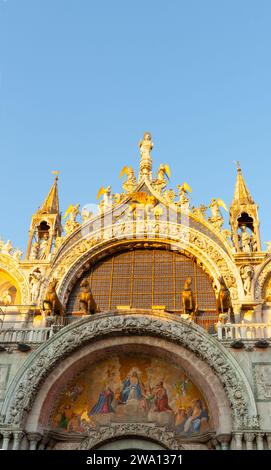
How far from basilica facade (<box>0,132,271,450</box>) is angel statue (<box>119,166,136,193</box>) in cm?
104

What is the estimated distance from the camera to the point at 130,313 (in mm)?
15891

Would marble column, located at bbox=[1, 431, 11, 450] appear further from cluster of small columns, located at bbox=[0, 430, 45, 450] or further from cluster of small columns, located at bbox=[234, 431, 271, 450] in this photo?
cluster of small columns, located at bbox=[234, 431, 271, 450]

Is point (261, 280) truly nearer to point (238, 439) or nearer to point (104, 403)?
point (238, 439)

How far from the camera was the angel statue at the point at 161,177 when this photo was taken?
72.9 feet

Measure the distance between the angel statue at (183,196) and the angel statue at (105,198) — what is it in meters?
2.81

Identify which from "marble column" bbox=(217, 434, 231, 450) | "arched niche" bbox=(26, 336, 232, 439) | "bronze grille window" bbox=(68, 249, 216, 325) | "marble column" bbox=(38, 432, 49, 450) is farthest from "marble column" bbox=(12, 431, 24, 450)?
"bronze grille window" bbox=(68, 249, 216, 325)

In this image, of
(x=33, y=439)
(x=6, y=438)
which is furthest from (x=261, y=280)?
(x=6, y=438)

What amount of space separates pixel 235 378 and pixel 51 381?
5.13 meters

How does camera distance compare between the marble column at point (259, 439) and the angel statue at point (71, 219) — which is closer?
the marble column at point (259, 439)

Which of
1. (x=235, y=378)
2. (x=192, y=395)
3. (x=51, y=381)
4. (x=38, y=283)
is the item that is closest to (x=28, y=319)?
(x=38, y=283)

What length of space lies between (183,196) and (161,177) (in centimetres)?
162

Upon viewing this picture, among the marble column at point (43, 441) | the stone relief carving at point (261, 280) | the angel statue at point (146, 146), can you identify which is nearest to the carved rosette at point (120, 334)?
the marble column at point (43, 441)

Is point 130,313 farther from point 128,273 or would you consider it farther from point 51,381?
point 128,273

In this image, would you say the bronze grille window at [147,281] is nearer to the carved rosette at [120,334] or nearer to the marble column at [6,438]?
the carved rosette at [120,334]
